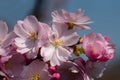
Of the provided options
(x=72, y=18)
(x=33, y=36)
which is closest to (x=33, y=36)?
(x=33, y=36)

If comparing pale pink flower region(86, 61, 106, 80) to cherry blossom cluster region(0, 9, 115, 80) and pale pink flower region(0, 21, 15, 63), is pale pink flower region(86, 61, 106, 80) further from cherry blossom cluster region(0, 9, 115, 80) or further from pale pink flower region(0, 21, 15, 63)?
pale pink flower region(0, 21, 15, 63)

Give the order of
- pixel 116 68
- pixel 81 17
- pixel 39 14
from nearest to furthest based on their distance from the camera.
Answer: pixel 81 17, pixel 39 14, pixel 116 68

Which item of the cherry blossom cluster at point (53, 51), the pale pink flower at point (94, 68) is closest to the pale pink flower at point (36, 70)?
the cherry blossom cluster at point (53, 51)

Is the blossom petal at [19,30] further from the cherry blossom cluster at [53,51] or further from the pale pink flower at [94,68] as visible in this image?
the pale pink flower at [94,68]

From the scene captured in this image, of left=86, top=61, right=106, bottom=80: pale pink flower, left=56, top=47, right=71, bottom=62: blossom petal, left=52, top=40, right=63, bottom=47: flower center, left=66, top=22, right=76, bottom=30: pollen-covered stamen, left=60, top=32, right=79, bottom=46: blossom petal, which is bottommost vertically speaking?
left=86, top=61, right=106, bottom=80: pale pink flower

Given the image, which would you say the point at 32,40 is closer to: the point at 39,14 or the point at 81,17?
the point at 81,17

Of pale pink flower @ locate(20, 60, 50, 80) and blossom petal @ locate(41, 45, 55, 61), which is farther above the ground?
blossom petal @ locate(41, 45, 55, 61)

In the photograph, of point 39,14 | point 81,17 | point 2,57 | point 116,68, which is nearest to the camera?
point 2,57

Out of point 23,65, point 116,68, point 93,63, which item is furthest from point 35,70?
point 116,68

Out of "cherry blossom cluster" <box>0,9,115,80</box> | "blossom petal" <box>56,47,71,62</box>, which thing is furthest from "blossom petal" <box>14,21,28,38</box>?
"blossom petal" <box>56,47,71,62</box>
